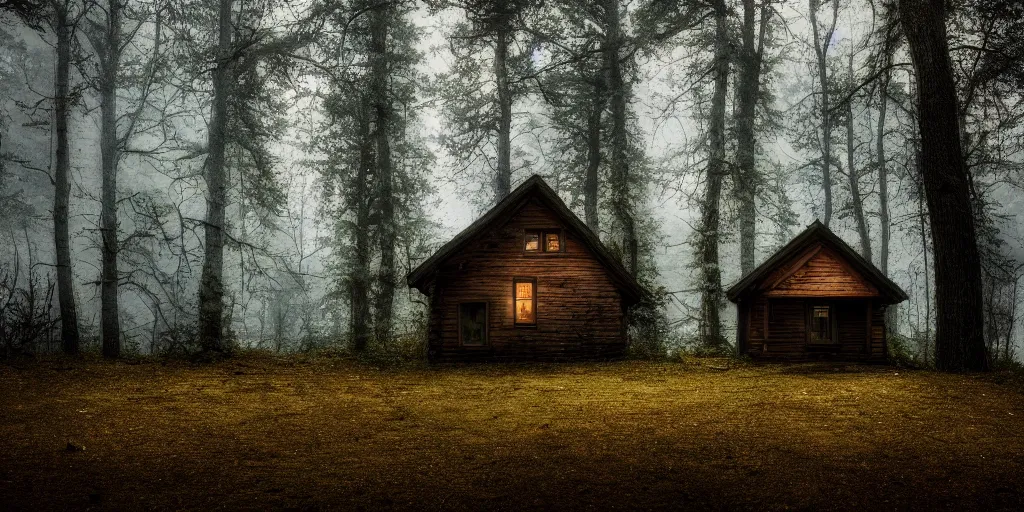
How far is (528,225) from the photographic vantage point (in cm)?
1975

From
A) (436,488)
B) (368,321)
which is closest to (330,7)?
(368,321)

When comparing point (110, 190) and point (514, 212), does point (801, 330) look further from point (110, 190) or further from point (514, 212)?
point (110, 190)

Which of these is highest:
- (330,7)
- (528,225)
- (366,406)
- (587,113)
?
(330,7)

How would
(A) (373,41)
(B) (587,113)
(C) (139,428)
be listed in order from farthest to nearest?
(B) (587,113) < (A) (373,41) < (C) (139,428)

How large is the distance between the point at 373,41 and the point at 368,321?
11258 millimetres

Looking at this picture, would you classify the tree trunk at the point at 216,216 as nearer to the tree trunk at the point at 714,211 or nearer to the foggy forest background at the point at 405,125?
the foggy forest background at the point at 405,125

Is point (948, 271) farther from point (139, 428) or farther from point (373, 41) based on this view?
point (373, 41)

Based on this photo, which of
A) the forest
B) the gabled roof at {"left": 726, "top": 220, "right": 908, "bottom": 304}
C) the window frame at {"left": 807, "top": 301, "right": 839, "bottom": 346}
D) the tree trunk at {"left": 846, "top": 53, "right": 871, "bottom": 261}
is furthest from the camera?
the tree trunk at {"left": 846, "top": 53, "right": 871, "bottom": 261}

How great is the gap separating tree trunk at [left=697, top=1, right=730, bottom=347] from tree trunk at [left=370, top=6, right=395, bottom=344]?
12.4 meters

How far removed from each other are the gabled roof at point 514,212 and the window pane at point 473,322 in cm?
167

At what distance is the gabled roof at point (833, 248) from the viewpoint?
18.3m

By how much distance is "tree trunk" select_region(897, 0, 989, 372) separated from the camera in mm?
14812

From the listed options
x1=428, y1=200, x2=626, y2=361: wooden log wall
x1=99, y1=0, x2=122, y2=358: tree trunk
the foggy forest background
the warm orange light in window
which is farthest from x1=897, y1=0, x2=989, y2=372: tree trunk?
x1=99, y1=0, x2=122, y2=358: tree trunk

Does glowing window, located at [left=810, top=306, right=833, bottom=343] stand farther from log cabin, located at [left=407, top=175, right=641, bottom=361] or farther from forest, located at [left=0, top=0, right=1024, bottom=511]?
log cabin, located at [left=407, top=175, right=641, bottom=361]
